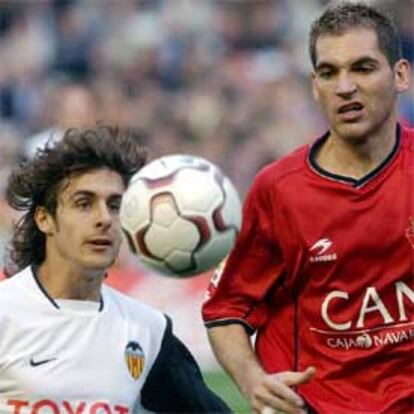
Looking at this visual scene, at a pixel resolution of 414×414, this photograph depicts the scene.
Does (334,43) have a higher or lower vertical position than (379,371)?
higher

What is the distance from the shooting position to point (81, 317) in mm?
6434

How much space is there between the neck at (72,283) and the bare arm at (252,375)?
491mm

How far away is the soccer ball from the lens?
635 cm

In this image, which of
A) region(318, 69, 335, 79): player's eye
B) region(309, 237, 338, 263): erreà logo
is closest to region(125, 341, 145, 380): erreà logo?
region(309, 237, 338, 263): erreà logo

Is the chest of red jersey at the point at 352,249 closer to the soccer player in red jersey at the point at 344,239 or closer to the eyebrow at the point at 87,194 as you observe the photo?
the soccer player in red jersey at the point at 344,239

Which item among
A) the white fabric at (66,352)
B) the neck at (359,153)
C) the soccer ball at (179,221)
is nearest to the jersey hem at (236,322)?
the soccer ball at (179,221)

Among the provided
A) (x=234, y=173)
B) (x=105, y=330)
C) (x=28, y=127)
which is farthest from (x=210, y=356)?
(x=105, y=330)

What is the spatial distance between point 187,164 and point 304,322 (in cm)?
82

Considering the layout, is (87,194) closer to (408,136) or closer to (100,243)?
(100,243)

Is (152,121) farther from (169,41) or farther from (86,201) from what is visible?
(86,201)

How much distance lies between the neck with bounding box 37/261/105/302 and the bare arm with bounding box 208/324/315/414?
0.49 m

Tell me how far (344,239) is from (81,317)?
1.10m

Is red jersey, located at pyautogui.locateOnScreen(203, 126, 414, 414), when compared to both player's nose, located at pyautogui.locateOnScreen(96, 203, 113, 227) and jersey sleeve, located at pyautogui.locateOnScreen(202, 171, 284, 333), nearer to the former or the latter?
jersey sleeve, located at pyautogui.locateOnScreen(202, 171, 284, 333)

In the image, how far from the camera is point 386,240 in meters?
5.98
